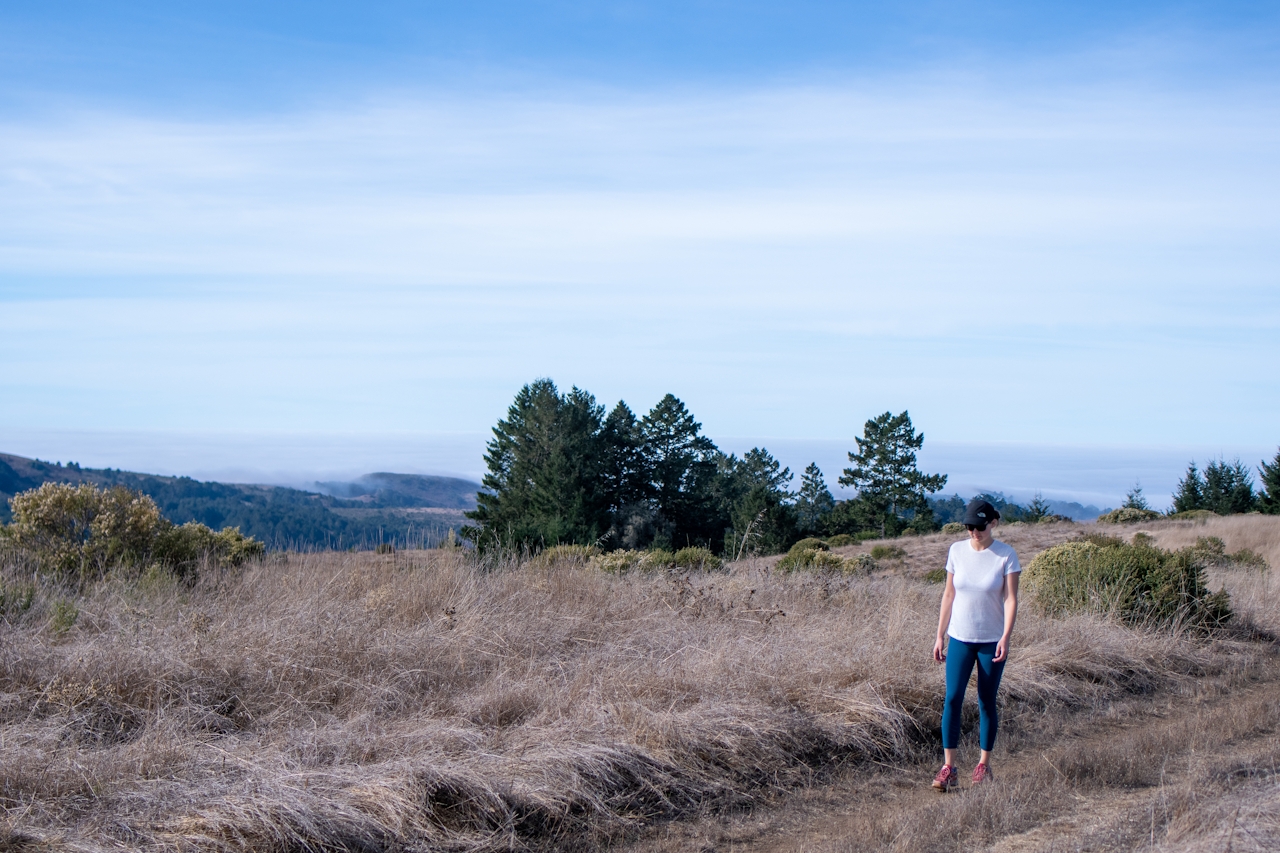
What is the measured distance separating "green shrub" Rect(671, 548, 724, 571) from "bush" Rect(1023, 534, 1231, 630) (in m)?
4.30

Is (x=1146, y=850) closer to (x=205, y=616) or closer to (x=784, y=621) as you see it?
(x=784, y=621)

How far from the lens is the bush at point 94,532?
9.39 meters

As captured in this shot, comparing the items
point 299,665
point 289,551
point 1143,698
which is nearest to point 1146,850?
point 1143,698

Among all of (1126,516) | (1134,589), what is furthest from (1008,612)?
(1126,516)

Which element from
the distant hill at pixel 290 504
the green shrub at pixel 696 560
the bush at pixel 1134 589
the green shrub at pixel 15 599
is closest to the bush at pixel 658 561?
the green shrub at pixel 696 560

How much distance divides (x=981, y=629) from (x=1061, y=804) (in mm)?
991

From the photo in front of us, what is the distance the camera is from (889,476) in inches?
2790

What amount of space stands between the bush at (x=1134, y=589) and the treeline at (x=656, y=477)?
34954mm

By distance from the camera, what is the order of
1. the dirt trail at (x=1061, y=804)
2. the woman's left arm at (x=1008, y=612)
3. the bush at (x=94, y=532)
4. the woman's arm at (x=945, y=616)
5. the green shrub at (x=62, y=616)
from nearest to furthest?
the dirt trail at (x=1061, y=804), the woman's left arm at (x=1008, y=612), the woman's arm at (x=945, y=616), the green shrub at (x=62, y=616), the bush at (x=94, y=532)

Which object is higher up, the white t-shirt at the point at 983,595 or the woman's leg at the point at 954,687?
the white t-shirt at the point at 983,595

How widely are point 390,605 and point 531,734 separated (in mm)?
2780

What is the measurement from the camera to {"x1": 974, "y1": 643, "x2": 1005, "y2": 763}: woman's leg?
18.2 ft

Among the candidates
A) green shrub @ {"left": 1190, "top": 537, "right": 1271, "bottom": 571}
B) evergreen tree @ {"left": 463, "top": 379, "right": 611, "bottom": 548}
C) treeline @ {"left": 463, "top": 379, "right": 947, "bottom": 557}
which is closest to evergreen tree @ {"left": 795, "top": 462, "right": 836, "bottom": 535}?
treeline @ {"left": 463, "top": 379, "right": 947, "bottom": 557}

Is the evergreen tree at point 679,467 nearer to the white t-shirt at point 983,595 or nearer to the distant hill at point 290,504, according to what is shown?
the distant hill at point 290,504
